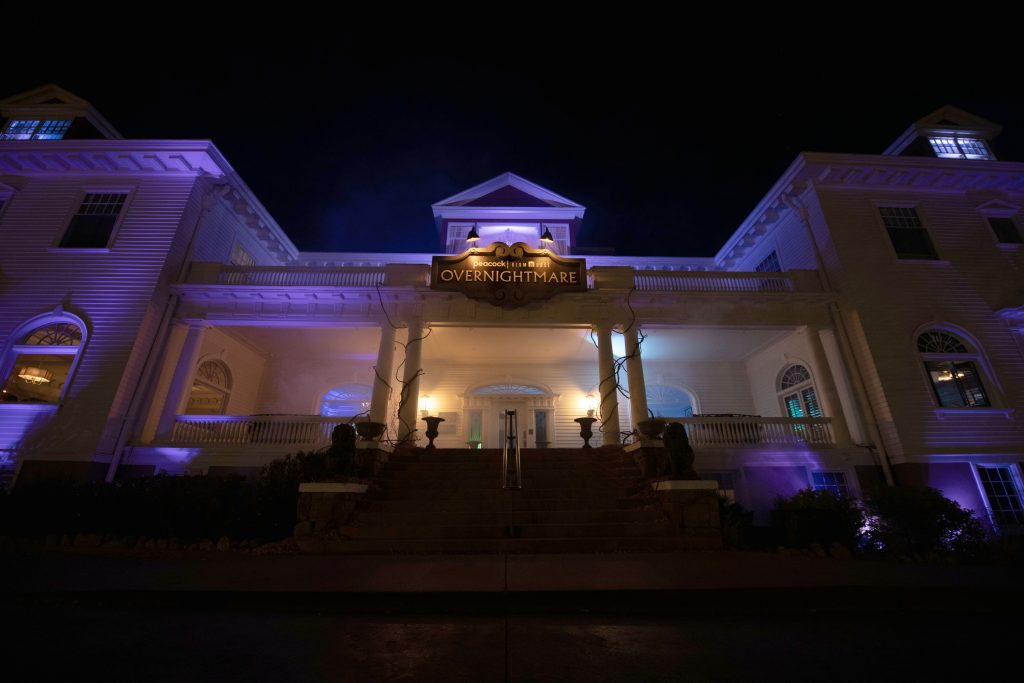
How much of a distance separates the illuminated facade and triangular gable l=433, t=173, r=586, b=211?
494 centimetres

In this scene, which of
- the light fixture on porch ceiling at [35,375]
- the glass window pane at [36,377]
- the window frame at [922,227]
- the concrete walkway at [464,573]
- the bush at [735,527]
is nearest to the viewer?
the concrete walkway at [464,573]

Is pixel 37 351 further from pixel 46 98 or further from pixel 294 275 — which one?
pixel 46 98

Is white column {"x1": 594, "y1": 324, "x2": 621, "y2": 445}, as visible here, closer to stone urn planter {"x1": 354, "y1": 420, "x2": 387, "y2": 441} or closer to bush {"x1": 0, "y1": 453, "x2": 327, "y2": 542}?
stone urn planter {"x1": 354, "y1": 420, "x2": 387, "y2": 441}

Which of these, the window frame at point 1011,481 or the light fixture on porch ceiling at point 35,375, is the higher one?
the light fixture on porch ceiling at point 35,375

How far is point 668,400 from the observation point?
15586 mm

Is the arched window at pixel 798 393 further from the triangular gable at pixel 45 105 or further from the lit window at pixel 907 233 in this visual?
the triangular gable at pixel 45 105

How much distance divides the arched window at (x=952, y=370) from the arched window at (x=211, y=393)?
2141cm

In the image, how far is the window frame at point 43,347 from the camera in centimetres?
1031

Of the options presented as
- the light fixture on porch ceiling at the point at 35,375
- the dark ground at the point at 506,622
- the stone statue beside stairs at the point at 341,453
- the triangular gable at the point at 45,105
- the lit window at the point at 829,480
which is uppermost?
the triangular gable at the point at 45,105

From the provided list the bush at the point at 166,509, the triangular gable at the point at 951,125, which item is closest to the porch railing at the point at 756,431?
the bush at the point at 166,509

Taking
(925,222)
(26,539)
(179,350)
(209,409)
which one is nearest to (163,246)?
(179,350)

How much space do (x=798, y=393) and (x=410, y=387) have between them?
12530 mm

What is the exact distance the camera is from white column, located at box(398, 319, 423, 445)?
34.9 ft

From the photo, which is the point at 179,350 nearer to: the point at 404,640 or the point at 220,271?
the point at 220,271
